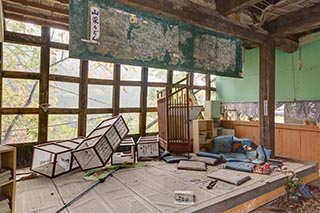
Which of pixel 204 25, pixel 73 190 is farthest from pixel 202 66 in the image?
pixel 73 190

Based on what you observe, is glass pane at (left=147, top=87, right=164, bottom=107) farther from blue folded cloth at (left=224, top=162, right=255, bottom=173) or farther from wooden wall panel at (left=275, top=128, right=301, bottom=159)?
wooden wall panel at (left=275, top=128, right=301, bottom=159)

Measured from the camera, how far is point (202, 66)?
11.5ft

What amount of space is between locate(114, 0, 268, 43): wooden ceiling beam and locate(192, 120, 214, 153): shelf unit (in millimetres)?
2672

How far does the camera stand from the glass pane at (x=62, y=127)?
500 centimetres

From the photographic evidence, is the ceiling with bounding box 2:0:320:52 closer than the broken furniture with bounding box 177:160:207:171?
Yes

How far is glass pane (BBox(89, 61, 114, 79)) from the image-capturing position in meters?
5.46

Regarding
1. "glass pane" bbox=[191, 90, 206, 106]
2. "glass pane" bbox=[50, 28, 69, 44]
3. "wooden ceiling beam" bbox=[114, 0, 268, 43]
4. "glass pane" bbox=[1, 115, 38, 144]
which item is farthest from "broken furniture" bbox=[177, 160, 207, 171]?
"glass pane" bbox=[50, 28, 69, 44]

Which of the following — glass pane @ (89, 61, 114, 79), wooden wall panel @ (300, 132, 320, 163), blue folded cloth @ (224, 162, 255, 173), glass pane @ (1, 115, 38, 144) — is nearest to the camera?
blue folded cloth @ (224, 162, 255, 173)

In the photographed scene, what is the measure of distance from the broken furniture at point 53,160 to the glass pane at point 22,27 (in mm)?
2759

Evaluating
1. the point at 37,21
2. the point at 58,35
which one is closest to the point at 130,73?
the point at 58,35

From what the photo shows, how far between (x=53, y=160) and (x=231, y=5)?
3626 mm

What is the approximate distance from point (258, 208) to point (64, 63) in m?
4.99

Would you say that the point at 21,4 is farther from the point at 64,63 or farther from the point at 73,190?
the point at 73,190

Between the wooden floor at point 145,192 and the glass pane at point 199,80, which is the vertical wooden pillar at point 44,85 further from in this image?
the glass pane at point 199,80
